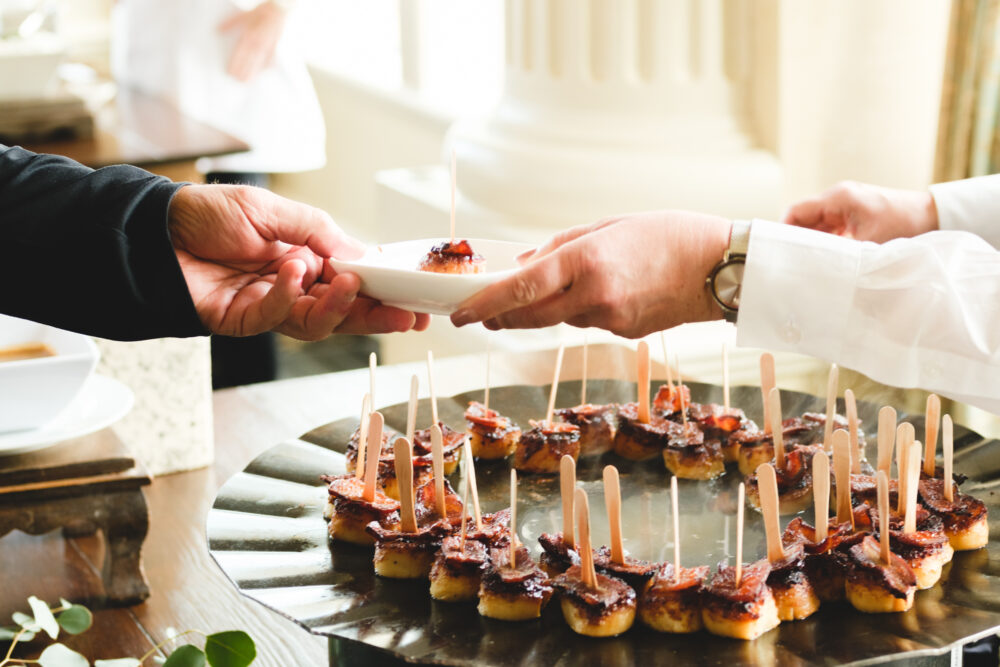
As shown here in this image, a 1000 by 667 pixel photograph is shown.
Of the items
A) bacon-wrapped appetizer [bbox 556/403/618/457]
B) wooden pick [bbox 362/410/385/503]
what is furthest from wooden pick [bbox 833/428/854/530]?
wooden pick [bbox 362/410/385/503]

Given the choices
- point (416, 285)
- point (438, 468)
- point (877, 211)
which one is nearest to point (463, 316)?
point (416, 285)

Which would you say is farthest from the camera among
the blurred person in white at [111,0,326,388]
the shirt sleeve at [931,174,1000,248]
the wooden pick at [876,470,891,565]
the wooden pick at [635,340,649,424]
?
the blurred person in white at [111,0,326,388]

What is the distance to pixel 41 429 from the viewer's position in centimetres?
Result: 157

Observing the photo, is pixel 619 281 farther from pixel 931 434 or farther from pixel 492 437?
pixel 931 434

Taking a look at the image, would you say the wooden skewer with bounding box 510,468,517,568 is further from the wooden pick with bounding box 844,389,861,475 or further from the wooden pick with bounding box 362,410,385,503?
the wooden pick with bounding box 844,389,861,475

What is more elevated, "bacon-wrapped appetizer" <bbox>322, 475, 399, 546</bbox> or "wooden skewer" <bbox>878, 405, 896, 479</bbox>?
"wooden skewer" <bbox>878, 405, 896, 479</bbox>

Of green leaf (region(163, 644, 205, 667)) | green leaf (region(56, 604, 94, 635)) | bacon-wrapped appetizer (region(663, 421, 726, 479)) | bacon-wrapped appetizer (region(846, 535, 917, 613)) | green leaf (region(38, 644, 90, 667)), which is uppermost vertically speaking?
bacon-wrapped appetizer (region(846, 535, 917, 613))

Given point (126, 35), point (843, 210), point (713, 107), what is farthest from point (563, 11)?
point (126, 35)

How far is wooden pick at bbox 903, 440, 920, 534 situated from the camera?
1249mm

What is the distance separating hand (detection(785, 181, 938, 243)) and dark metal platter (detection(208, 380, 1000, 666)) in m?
0.37

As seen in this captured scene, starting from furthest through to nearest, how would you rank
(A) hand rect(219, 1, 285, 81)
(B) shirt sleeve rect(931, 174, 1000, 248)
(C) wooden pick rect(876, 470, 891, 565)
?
(A) hand rect(219, 1, 285, 81) → (B) shirt sleeve rect(931, 174, 1000, 248) → (C) wooden pick rect(876, 470, 891, 565)

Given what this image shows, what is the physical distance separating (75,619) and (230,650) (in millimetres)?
257

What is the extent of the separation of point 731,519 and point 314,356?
395 cm

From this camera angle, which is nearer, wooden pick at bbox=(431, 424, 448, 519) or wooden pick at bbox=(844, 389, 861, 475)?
wooden pick at bbox=(431, 424, 448, 519)
